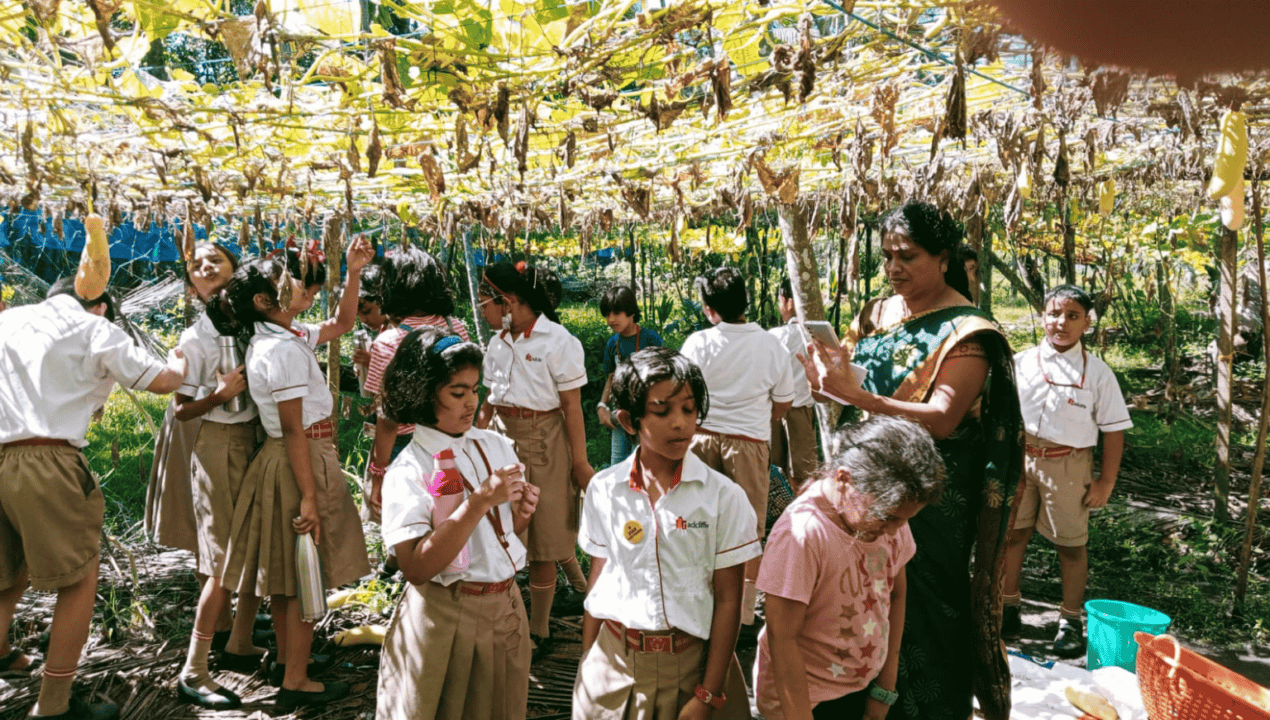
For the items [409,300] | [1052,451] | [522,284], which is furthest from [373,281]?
[1052,451]

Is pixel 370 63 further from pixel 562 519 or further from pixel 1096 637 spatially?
pixel 1096 637

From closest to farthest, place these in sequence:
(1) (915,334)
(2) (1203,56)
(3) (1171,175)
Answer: (2) (1203,56) → (1) (915,334) → (3) (1171,175)

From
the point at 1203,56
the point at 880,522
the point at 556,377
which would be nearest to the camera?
the point at 1203,56

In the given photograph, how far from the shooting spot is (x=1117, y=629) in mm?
3146

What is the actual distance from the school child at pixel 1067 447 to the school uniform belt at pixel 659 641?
94.5 inches

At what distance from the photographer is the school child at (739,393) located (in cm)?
364

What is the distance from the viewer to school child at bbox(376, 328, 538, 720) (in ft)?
6.17

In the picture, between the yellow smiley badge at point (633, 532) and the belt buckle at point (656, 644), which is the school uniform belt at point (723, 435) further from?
the belt buckle at point (656, 644)

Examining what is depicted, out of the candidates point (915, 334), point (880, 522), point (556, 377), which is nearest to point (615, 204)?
point (556, 377)

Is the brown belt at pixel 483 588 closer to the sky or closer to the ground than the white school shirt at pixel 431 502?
closer to the ground

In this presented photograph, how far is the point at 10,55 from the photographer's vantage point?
8.41 ft

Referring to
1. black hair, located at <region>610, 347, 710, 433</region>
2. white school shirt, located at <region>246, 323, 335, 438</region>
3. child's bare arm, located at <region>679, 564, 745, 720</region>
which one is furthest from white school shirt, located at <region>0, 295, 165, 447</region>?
child's bare arm, located at <region>679, 564, 745, 720</region>

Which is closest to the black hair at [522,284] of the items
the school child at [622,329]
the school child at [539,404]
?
the school child at [539,404]

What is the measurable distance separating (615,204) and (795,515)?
4.81 m
